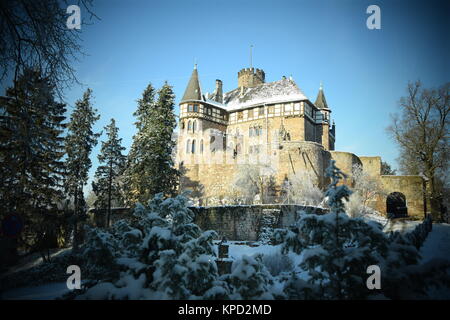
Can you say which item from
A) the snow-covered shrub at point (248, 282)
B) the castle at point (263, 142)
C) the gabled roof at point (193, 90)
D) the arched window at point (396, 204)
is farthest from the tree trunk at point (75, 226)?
the arched window at point (396, 204)

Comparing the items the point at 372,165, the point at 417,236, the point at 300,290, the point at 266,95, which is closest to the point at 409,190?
the point at 372,165

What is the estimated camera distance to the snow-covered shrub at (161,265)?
15.9ft

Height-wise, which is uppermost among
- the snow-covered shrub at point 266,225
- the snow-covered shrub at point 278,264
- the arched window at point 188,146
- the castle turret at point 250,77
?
the castle turret at point 250,77

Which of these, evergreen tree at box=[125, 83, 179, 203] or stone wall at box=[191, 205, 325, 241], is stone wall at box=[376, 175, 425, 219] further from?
evergreen tree at box=[125, 83, 179, 203]

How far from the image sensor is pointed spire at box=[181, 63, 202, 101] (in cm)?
4422

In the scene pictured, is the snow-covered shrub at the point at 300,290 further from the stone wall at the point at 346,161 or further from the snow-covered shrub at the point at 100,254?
the stone wall at the point at 346,161

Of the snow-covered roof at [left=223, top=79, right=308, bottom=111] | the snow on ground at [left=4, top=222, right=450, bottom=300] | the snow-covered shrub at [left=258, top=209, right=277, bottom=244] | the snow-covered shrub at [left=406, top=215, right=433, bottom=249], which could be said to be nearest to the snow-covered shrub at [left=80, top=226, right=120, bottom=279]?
the snow on ground at [left=4, top=222, right=450, bottom=300]

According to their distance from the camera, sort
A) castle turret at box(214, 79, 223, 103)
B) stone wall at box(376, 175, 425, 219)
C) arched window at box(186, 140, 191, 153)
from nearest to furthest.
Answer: stone wall at box(376, 175, 425, 219)
arched window at box(186, 140, 191, 153)
castle turret at box(214, 79, 223, 103)

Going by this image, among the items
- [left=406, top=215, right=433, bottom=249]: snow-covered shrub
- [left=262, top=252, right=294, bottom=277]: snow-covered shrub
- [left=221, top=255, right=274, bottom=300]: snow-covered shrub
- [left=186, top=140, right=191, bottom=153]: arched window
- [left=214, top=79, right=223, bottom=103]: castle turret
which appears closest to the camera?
[left=221, top=255, right=274, bottom=300]: snow-covered shrub

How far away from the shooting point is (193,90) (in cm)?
4466

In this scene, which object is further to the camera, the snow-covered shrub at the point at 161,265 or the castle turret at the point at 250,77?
the castle turret at the point at 250,77

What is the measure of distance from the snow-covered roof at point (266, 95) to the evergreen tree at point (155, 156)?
23986 mm

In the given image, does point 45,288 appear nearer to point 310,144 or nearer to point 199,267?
point 199,267
